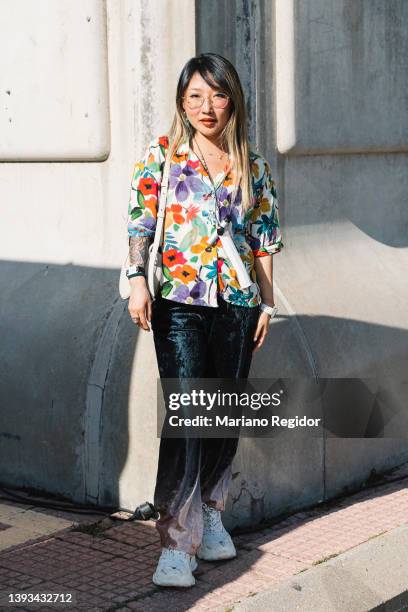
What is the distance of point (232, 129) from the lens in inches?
189

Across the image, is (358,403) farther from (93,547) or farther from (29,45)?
(29,45)

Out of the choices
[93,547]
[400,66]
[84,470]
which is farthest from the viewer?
[400,66]

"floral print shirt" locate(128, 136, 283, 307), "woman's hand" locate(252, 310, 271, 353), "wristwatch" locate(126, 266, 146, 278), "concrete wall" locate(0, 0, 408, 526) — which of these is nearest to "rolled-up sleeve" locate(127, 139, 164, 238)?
"floral print shirt" locate(128, 136, 283, 307)

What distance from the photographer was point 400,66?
7.21 meters

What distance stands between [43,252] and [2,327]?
453 millimetres

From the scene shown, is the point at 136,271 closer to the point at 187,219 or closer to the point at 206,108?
the point at 187,219

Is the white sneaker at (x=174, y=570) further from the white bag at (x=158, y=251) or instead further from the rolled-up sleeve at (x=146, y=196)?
the rolled-up sleeve at (x=146, y=196)

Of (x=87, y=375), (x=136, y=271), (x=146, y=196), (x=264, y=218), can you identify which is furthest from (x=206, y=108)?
(x=87, y=375)

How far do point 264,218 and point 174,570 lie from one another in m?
1.48

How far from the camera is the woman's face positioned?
185 inches

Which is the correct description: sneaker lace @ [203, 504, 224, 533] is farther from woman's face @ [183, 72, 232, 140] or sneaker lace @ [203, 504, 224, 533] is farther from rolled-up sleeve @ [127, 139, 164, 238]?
woman's face @ [183, 72, 232, 140]

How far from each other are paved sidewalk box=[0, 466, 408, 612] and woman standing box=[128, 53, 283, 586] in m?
0.15

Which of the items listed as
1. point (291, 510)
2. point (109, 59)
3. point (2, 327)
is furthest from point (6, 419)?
point (109, 59)

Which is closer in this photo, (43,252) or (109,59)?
(109,59)
